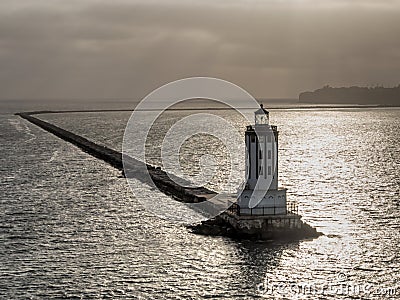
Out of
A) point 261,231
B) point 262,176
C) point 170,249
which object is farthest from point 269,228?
point 170,249

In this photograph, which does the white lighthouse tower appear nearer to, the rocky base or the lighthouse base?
the lighthouse base

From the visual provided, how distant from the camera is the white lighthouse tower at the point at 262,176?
33.2 meters

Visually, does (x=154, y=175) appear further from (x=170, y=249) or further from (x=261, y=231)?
(x=170, y=249)

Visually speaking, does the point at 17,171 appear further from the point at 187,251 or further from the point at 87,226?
the point at 187,251

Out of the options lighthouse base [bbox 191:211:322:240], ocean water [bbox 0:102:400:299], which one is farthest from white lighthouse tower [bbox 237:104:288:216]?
ocean water [bbox 0:102:400:299]

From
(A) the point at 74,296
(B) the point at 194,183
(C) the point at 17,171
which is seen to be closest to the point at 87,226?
(A) the point at 74,296

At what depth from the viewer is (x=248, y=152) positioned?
3366 centimetres

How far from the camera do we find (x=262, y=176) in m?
33.4

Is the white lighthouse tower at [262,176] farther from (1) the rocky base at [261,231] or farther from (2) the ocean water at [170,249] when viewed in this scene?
(2) the ocean water at [170,249]

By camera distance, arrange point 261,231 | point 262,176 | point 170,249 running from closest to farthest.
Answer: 1. point 170,249
2. point 261,231
3. point 262,176

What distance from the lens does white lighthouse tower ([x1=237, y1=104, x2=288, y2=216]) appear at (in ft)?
109

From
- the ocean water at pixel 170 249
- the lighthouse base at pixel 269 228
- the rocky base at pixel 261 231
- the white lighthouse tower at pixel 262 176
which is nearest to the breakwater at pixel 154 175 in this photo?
the ocean water at pixel 170 249

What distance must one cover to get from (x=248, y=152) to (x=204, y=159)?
45394mm

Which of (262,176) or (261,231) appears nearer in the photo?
(261,231)
